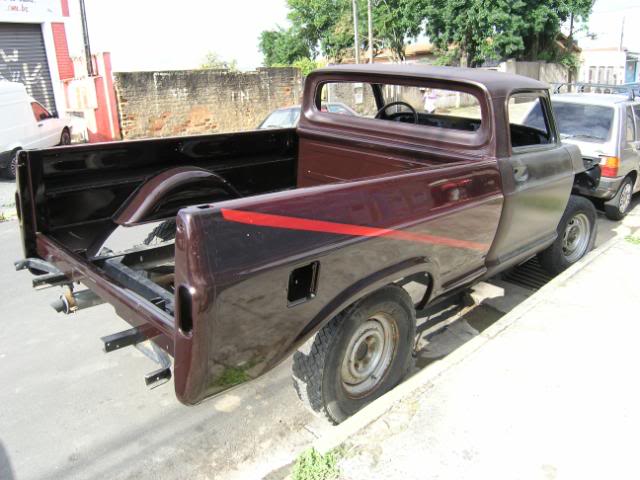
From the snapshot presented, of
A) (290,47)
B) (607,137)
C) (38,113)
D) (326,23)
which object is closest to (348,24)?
(326,23)

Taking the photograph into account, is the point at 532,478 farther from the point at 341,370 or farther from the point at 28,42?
the point at 28,42

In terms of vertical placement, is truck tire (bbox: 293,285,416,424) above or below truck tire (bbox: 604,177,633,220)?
above

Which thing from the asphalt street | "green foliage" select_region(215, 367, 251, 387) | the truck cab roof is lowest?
the asphalt street

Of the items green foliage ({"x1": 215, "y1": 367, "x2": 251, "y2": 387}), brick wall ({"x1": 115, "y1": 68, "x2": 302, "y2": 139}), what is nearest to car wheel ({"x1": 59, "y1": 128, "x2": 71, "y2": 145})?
brick wall ({"x1": 115, "y1": 68, "x2": 302, "y2": 139})

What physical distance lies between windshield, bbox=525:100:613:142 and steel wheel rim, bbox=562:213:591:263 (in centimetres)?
207

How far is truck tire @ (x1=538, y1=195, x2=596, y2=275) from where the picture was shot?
514 centimetres

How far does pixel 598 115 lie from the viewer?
7.23m

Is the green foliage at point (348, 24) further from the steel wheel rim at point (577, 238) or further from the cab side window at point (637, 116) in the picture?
the steel wheel rim at point (577, 238)

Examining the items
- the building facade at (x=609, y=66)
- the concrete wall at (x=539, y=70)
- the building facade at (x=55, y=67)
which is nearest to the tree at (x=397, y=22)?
the concrete wall at (x=539, y=70)

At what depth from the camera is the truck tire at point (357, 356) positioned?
285 centimetres

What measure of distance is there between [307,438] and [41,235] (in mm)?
2182

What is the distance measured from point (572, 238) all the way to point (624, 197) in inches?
108

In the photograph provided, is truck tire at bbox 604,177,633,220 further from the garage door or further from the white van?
the garage door

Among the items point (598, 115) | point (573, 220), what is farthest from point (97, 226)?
point (598, 115)
